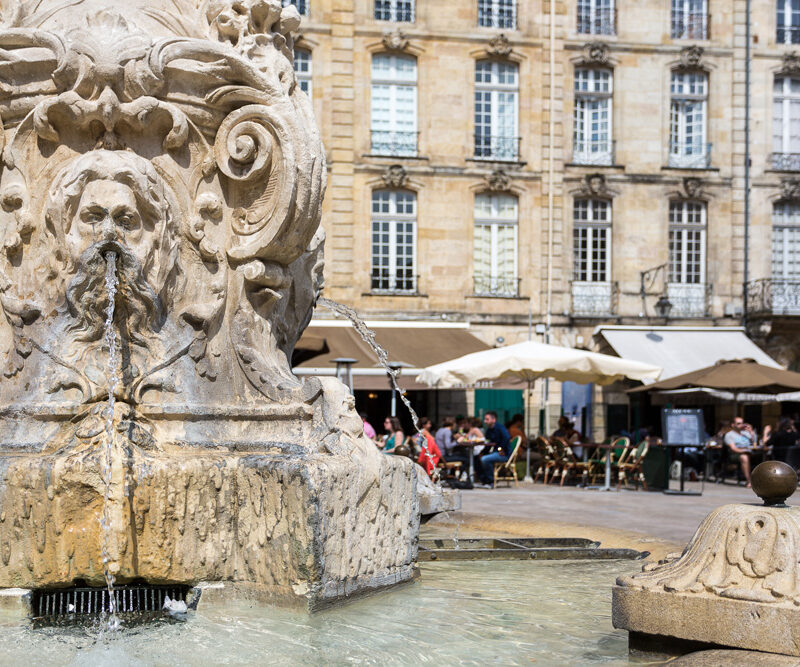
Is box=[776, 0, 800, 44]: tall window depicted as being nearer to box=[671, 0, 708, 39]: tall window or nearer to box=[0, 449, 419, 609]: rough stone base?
box=[671, 0, 708, 39]: tall window

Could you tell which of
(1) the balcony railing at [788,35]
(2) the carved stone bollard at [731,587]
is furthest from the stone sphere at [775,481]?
(1) the balcony railing at [788,35]

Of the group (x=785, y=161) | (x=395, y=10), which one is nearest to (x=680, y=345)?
(x=785, y=161)

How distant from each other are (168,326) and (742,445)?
13989 millimetres

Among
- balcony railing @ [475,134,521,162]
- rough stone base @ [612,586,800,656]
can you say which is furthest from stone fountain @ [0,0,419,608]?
balcony railing @ [475,134,521,162]

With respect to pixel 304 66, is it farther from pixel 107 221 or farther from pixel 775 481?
pixel 775 481

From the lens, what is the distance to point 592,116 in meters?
28.1

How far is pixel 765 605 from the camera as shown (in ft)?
11.7

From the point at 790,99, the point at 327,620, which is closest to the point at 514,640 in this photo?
the point at 327,620

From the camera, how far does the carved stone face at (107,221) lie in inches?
199

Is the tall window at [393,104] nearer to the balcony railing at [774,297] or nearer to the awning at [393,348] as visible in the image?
the awning at [393,348]

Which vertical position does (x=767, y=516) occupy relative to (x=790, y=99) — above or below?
below

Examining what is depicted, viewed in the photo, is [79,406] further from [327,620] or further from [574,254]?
[574,254]

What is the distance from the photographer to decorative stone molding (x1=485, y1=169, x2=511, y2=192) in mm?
27219

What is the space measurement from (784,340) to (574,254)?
5183 millimetres
